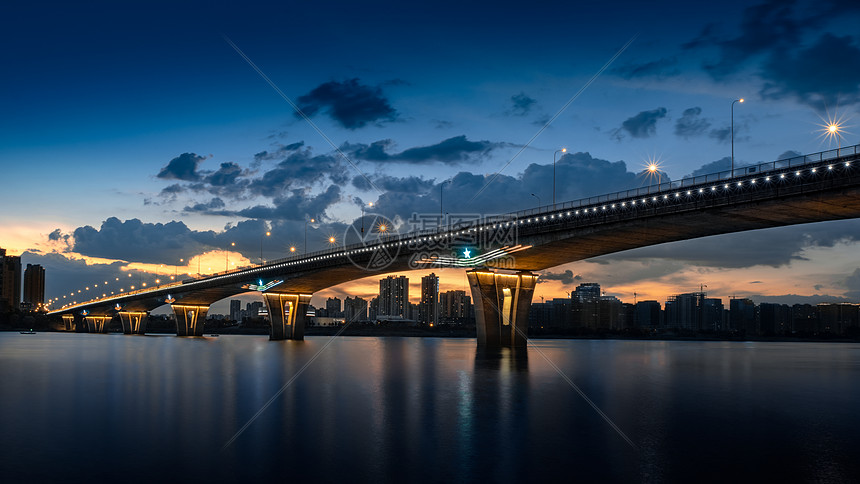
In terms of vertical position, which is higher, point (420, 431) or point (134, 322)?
point (420, 431)

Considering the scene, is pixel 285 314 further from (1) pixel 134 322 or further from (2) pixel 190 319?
(1) pixel 134 322

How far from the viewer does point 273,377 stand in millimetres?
41469

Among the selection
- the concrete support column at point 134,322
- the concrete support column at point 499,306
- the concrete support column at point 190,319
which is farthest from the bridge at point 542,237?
the concrete support column at point 134,322

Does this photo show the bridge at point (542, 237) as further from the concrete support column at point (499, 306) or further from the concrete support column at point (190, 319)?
the concrete support column at point (190, 319)

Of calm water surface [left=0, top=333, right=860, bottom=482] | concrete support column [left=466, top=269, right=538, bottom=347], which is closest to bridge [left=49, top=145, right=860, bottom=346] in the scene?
concrete support column [left=466, top=269, right=538, bottom=347]

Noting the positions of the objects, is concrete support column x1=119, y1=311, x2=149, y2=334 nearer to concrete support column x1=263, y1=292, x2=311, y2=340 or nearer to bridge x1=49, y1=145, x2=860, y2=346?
bridge x1=49, y1=145, x2=860, y2=346

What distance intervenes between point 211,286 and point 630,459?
12821cm

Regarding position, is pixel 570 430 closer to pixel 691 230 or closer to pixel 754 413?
pixel 754 413

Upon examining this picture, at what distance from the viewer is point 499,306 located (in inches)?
2948

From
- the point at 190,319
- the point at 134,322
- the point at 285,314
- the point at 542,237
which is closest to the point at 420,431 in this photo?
the point at 542,237

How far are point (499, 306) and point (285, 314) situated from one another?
57629mm

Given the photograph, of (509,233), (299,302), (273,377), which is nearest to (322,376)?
(273,377)

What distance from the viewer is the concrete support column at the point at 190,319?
163m

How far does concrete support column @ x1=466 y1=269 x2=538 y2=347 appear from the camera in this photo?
2916 inches
